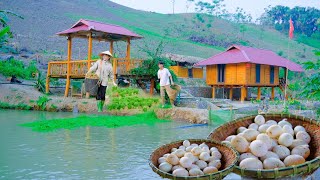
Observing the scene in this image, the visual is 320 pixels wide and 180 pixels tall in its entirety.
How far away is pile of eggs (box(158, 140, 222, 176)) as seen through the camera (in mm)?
3414

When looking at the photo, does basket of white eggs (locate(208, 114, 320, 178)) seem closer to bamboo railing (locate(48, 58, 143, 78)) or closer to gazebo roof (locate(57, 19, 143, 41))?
bamboo railing (locate(48, 58, 143, 78))

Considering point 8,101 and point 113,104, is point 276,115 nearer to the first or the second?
point 113,104

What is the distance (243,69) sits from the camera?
19969 millimetres

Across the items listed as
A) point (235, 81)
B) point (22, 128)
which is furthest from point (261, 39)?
point (22, 128)

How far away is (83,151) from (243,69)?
14577mm

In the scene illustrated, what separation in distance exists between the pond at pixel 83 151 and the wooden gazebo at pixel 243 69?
10.1 meters

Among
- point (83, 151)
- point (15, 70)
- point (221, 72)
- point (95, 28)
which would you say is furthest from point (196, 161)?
point (15, 70)

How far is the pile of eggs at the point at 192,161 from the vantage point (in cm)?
341

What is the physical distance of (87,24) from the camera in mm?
16875

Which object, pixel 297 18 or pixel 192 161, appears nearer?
pixel 192 161

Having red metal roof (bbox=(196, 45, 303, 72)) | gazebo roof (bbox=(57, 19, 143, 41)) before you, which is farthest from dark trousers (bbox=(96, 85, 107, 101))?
red metal roof (bbox=(196, 45, 303, 72))

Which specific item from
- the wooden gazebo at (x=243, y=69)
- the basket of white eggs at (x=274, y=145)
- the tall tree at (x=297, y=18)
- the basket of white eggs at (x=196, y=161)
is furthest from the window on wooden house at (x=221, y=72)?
the tall tree at (x=297, y=18)

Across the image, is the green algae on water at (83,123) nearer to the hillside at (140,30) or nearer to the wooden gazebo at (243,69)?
the wooden gazebo at (243,69)

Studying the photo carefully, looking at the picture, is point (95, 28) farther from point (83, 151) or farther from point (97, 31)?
point (83, 151)
